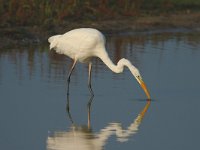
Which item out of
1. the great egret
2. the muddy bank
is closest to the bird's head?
the great egret

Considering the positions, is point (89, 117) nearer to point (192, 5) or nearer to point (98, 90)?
point (98, 90)

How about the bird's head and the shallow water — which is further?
the bird's head

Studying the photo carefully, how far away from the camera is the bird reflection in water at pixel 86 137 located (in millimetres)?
10680

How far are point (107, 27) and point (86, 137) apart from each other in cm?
1067

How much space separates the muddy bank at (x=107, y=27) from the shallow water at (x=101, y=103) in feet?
1.64

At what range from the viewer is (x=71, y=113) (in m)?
12.8

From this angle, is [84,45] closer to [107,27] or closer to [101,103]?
[101,103]

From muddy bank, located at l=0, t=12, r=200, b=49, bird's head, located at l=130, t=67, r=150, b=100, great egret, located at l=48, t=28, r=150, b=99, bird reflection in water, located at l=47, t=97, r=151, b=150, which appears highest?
great egret, located at l=48, t=28, r=150, b=99

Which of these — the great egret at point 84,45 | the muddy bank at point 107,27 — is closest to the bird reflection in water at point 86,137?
the great egret at point 84,45

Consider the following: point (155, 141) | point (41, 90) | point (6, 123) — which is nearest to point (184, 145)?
point (155, 141)

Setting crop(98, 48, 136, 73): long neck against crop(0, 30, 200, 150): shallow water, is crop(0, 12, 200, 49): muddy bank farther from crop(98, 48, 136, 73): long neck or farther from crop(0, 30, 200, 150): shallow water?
crop(98, 48, 136, 73): long neck

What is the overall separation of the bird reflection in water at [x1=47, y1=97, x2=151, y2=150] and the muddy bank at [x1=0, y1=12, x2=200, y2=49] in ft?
22.5

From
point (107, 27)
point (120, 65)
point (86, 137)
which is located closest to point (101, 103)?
point (120, 65)

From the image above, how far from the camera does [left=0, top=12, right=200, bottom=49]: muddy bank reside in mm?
19000
